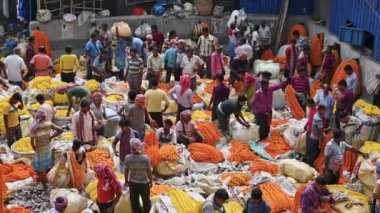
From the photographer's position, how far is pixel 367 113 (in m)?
11.9

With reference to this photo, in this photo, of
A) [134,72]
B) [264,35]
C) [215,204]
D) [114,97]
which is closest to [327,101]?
[134,72]

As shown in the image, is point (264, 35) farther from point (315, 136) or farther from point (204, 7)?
point (315, 136)

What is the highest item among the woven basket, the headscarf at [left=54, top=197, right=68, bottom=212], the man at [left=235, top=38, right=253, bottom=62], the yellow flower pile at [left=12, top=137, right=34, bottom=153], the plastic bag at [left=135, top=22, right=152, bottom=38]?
the woven basket

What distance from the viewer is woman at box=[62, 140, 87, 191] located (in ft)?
29.5

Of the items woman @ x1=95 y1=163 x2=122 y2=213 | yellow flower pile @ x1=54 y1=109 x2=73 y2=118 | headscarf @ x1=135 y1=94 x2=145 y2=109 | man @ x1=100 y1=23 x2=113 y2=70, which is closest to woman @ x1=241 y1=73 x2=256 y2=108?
headscarf @ x1=135 y1=94 x2=145 y2=109

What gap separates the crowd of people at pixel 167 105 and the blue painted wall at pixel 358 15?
36.3 inches

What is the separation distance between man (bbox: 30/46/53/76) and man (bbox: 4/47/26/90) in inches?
15.3

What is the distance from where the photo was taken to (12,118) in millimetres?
11000

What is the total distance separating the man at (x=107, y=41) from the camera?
1551cm

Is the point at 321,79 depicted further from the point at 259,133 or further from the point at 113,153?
the point at 113,153

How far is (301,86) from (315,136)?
232 cm

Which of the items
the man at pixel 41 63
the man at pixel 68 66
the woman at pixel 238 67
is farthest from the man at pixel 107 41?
the woman at pixel 238 67

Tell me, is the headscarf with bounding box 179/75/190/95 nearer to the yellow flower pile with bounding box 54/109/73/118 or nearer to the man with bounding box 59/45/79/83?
the yellow flower pile with bounding box 54/109/73/118

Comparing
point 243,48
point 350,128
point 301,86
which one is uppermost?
point 243,48
